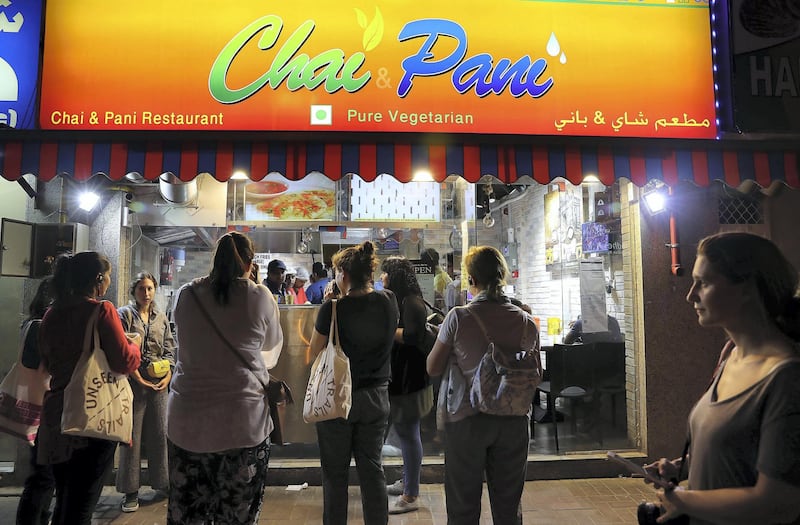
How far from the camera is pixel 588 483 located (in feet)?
15.9

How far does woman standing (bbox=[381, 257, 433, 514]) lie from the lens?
3785 millimetres

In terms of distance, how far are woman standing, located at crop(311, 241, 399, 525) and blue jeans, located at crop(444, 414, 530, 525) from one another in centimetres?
48

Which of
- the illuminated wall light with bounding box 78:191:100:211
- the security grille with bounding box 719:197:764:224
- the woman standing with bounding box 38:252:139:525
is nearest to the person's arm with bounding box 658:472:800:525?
the woman standing with bounding box 38:252:139:525

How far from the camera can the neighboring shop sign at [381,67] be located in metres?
3.90

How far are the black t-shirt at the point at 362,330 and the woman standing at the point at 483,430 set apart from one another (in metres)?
0.43

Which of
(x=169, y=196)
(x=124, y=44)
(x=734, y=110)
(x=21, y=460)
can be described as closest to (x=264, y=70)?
(x=124, y=44)

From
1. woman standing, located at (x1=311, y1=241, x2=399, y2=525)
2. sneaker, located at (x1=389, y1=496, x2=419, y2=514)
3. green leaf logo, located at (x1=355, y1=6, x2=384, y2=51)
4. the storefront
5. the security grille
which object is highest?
green leaf logo, located at (x1=355, y1=6, x2=384, y2=51)

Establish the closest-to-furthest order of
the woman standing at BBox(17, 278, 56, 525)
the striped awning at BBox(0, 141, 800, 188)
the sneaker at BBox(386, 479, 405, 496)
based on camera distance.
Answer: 1. the woman standing at BBox(17, 278, 56, 525)
2. the striped awning at BBox(0, 141, 800, 188)
3. the sneaker at BBox(386, 479, 405, 496)

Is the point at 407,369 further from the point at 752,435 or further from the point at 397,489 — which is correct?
the point at 752,435

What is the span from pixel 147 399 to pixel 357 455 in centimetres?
221

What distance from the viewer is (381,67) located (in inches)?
158

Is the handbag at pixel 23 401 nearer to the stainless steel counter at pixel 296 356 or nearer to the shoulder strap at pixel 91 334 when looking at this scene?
the shoulder strap at pixel 91 334

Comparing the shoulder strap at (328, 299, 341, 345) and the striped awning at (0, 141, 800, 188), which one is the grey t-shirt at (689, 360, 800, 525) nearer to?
the shoulder strap at (328, 299, 341, 345)

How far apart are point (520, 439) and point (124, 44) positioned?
158 inches
